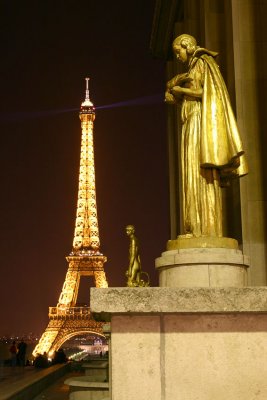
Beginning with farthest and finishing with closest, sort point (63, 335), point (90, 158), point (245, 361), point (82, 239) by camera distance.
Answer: point (90, 158)
point (82, 239)
point (63, 335)
point (245, 361)

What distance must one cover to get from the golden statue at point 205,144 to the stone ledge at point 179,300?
6.42 ft

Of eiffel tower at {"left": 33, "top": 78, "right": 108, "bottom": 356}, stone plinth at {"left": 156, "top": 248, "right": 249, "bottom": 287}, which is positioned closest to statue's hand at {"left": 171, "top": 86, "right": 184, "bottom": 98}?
stone plinth at {"left": 156, "top": 248, "right": 249, "bottom": 287}

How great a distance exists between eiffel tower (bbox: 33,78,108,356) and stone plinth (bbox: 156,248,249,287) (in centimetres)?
4673

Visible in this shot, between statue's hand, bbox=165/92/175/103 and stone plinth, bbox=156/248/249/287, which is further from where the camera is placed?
statue's hand, bbox=165/92/175/103

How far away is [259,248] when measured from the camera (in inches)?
535

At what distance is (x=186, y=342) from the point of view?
624cm

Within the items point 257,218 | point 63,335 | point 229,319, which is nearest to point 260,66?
point 257,218

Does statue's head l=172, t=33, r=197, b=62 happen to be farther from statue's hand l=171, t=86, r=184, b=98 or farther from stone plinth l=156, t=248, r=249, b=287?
stone plinth l=156, t=248, r=249, b=287

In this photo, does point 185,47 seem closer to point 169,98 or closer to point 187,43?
point 187,43

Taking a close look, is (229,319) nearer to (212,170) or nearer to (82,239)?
(212,170)

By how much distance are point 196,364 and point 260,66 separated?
10.3m

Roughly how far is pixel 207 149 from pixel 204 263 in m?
1.55

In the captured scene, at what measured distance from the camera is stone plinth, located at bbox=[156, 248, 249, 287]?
738cm

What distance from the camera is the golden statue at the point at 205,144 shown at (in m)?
7.93
